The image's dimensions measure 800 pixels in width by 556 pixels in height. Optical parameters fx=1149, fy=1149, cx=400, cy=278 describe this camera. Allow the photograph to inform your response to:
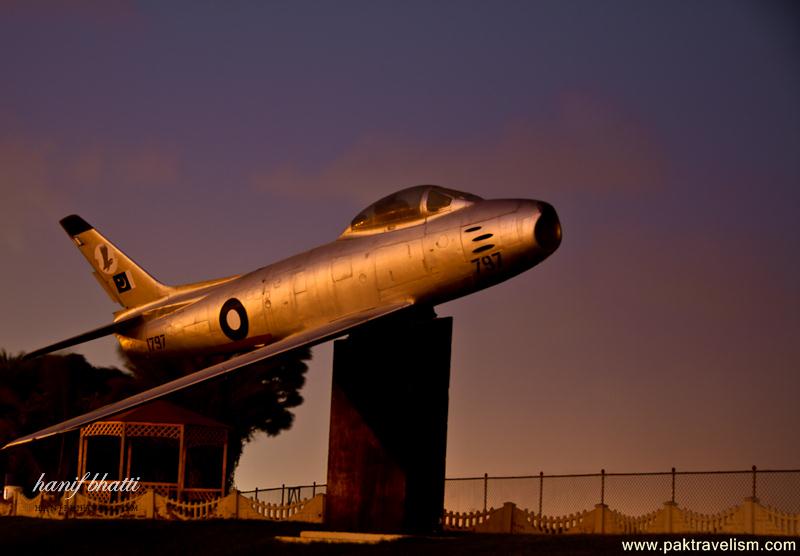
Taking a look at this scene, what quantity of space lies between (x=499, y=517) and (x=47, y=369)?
136 ft

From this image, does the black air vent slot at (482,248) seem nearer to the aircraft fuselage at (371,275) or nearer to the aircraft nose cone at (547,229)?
the aircraft fuselage at (371,275)

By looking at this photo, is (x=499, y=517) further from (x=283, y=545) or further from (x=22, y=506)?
(x=22, y=506)

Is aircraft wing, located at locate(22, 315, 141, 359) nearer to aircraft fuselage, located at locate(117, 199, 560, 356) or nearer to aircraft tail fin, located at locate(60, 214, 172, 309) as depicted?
aircraft tail fin, located at locate(60, 214, 172, 309)

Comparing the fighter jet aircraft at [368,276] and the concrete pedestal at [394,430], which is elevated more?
the fighter jet aircraft at [368,276]

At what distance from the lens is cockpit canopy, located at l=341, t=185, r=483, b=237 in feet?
68.1

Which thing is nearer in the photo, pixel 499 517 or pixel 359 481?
pixel 359 481

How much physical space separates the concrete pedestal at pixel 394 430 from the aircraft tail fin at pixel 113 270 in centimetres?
712

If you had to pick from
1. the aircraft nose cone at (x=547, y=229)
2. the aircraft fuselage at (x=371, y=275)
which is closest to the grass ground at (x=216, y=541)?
the aircraft fuselage at (x=371, y=275)

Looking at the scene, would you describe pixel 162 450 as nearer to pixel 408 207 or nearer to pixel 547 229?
pixel 408 207

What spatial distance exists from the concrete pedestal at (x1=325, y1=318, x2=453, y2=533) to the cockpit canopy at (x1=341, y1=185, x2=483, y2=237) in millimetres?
1945

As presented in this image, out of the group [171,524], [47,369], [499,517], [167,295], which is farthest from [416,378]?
[47,369]

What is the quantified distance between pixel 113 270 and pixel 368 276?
11.1m

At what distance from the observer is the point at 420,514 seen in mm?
22047

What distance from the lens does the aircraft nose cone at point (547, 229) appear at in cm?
1938
